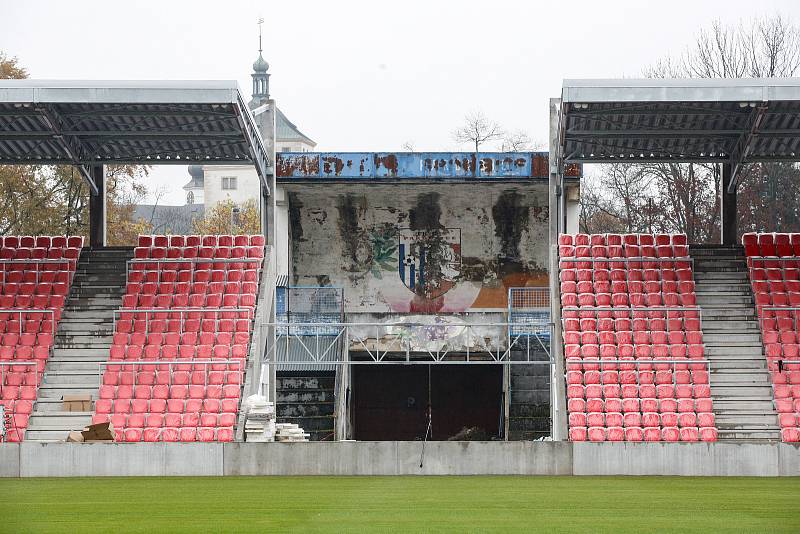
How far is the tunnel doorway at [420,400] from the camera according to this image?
37750 millimetres

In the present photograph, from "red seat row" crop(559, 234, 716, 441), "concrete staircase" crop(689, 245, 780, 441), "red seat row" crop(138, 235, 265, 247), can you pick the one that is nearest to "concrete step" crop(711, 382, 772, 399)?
"concrete staircase" crop(689, 245, 780, 441)

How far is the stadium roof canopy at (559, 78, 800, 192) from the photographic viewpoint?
2722 cm

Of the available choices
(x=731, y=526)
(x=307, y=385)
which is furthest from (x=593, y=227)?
(x=731, y=526)

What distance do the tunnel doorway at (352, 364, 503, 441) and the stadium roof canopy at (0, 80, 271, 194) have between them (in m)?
8.13

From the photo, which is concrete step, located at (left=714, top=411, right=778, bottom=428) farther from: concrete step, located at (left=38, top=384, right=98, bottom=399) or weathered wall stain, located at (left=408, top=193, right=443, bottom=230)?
concrete step, located at (left=38, top=384, right=98, bottom=399)

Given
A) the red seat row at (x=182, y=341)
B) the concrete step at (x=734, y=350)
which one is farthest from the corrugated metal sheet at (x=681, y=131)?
the red seat row at (x=182, y=341)

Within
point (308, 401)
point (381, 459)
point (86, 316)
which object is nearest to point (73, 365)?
point (86, 316)

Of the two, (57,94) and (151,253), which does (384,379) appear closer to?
(151,253)

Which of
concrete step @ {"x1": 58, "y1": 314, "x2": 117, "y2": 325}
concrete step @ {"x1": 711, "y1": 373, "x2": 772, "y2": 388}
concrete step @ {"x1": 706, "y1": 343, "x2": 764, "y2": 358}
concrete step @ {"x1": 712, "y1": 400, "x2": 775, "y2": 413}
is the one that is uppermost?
concrete step @ {"x1": 58, "y1": 314, "x2": 117, "y2": 325}

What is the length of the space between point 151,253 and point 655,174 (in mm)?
25089

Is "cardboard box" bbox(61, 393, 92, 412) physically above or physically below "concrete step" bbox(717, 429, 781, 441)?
above

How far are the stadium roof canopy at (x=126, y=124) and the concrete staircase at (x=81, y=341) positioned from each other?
256 centimetres

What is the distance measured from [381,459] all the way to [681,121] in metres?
11.4

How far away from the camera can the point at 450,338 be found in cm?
3516
